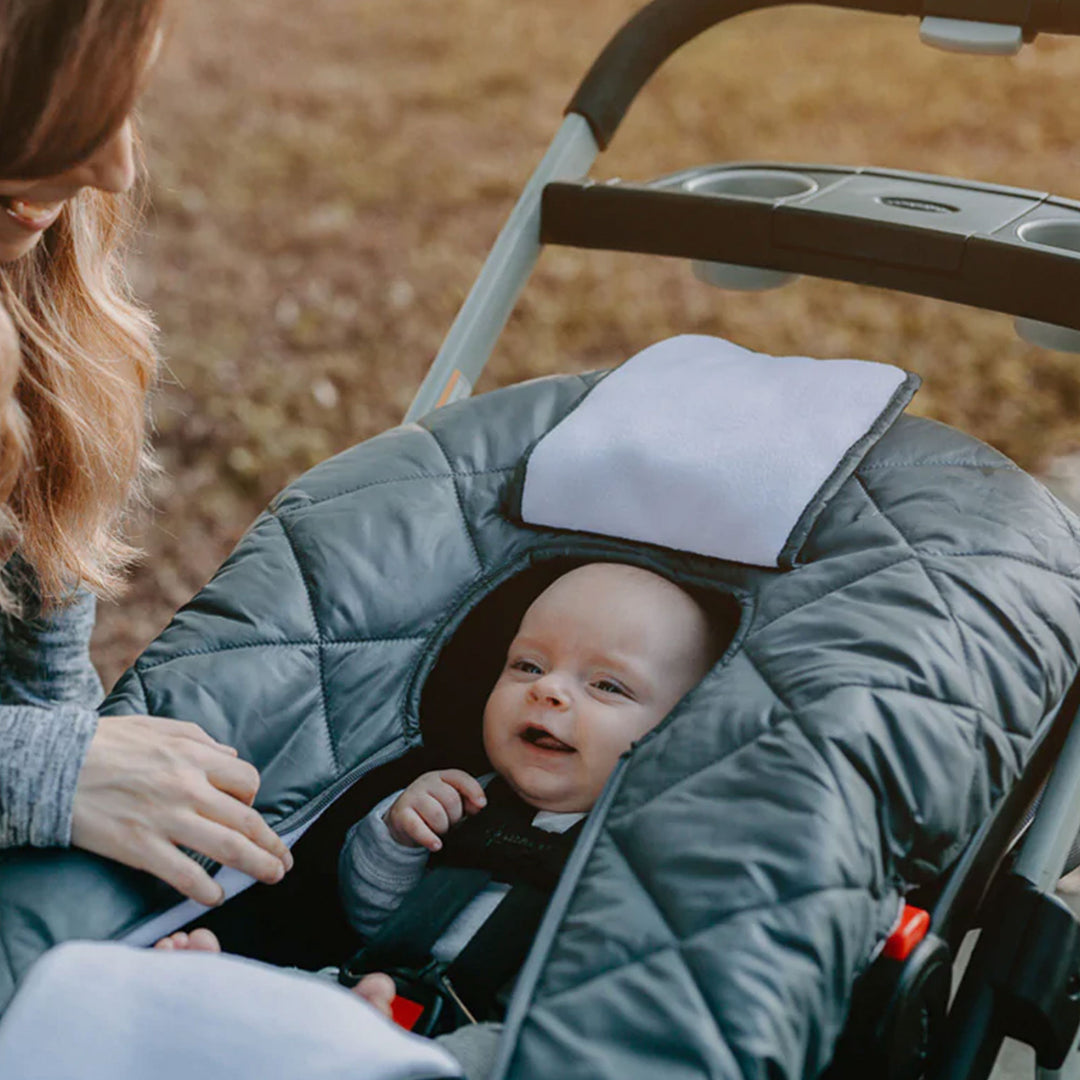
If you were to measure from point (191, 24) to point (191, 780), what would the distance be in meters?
4.61

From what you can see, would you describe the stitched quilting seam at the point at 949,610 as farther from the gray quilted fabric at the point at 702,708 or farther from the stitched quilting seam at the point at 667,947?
the stitched quilting seam at the point at 667,947

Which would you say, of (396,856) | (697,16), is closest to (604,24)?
(697,16)

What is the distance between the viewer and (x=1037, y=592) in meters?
1.18

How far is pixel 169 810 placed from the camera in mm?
1073

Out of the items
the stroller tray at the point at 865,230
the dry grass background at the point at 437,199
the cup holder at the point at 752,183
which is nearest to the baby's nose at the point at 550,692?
the stroller tray at the point at 865,230

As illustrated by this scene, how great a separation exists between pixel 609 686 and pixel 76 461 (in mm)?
529

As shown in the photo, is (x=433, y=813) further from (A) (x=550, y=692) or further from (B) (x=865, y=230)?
(B) (x=865, y=230)

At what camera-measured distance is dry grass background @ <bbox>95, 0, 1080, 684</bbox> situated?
3070 mm

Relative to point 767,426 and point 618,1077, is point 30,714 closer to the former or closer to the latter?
point 618,1077

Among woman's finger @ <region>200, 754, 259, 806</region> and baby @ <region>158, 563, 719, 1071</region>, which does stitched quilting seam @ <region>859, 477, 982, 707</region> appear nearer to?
baby @ <region>158, 563, 719, 1071</region>

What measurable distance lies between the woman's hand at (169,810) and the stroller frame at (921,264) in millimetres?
457

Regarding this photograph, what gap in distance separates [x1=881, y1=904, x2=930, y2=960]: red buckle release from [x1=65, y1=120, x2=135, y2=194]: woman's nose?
768mm

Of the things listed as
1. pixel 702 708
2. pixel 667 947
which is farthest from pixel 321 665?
pixel 667 947

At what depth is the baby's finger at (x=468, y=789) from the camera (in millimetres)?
1308
